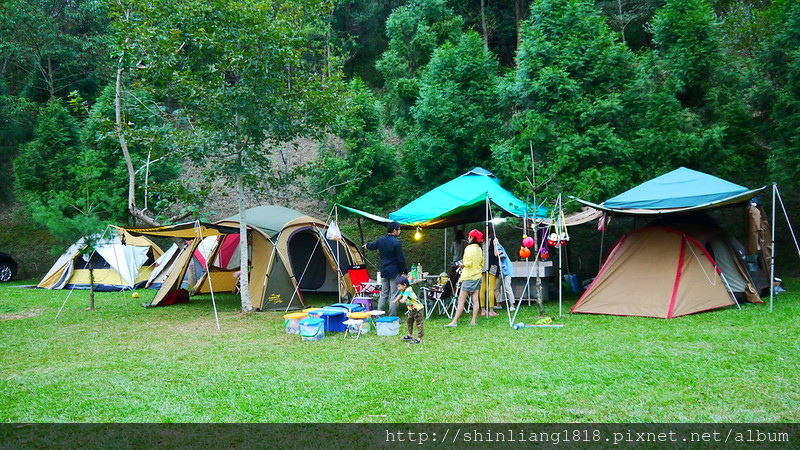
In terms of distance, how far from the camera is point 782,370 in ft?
16.1

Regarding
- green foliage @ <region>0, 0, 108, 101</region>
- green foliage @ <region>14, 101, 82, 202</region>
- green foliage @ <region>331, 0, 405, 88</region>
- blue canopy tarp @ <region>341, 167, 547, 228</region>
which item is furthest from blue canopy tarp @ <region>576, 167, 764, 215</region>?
green foliage @ <region>331, 0, 405, 88</region>

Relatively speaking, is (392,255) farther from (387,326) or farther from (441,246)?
(441,246)

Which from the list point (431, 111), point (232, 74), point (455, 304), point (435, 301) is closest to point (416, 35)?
→ point (431, 111)

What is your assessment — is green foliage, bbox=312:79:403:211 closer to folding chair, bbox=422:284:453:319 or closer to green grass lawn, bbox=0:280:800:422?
folding chair, bbox=422:284:453:319

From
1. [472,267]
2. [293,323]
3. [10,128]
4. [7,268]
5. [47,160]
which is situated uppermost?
[10,128]

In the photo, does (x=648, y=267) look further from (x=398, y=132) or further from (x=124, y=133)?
(x=398, y=132)

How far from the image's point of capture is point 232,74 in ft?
31.8

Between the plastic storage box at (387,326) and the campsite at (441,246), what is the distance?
0.03 m

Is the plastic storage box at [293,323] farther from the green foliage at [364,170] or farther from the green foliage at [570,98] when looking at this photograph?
the green foliage at [364,170]

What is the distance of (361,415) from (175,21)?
7.13 m

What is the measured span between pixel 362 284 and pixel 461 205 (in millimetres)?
2076

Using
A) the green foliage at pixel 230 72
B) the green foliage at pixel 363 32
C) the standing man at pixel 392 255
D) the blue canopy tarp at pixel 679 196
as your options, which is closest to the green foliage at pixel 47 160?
the green foliage at pixel 230 72

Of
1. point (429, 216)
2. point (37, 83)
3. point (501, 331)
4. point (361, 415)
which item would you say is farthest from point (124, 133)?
point (37, 83)

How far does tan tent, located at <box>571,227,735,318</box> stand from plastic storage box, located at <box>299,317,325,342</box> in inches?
151
